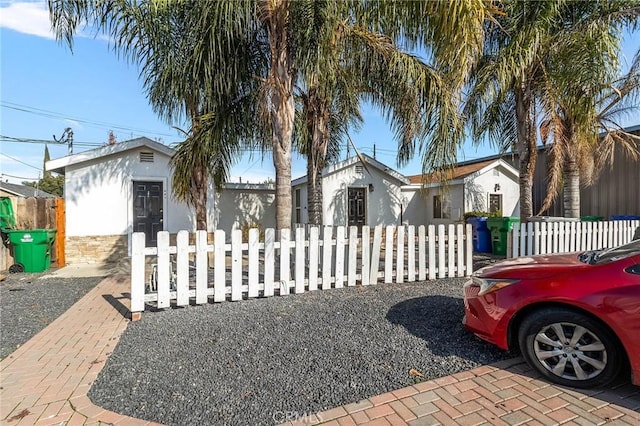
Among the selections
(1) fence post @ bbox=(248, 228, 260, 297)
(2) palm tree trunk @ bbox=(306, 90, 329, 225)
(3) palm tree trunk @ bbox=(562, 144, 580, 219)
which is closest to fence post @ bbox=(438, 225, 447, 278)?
(1) fence post @ bbox=(248, 228, 260, 297)

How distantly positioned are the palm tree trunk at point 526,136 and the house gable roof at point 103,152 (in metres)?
9.50

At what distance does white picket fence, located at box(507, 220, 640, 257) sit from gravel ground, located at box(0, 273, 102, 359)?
26.8 ft

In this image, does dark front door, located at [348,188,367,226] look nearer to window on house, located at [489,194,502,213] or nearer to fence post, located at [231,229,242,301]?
window on house, located at [489,194,502,213]

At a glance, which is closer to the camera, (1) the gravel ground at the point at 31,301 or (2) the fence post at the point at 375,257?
(1) the gravel ground at the point at 31,301

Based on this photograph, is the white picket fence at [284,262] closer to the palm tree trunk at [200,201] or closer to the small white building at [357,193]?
the palm tree trunk at [200,201]

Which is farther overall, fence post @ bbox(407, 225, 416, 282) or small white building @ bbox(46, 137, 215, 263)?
small white building @ bbox(46, 137, 215, 263)

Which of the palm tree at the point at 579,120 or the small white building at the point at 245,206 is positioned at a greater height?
the palm tree at the point at 579,120

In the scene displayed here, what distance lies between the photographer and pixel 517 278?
284 cm

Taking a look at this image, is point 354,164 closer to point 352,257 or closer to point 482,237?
point 482,237

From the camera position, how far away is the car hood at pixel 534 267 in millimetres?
2718

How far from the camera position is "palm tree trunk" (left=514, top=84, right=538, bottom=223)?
7.66m

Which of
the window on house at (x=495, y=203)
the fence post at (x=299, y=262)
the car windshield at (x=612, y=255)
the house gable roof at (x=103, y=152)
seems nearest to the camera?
the car windshield at (x=612, y=255)

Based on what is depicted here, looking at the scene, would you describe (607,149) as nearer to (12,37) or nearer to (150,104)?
(150,104)

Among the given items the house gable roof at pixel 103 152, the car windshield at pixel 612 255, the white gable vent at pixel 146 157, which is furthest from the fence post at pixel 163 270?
the white gable vent at pixel 146 157
